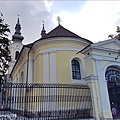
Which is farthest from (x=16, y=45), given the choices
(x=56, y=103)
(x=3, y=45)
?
(x=56, y=103)

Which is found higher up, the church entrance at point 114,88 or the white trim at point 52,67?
the white trim at point 52,67

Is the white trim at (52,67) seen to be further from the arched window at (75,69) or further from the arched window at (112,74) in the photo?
the arched window at (112,74)

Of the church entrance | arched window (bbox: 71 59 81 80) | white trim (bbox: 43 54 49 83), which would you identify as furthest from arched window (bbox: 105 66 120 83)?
white trim (bbox: 43 54 49 83)

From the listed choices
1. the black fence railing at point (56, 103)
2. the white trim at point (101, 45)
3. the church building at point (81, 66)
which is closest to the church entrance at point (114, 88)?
the church building at point (81, 66)

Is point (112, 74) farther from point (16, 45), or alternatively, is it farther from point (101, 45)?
point (16, 45)

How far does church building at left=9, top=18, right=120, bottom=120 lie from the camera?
10109mm

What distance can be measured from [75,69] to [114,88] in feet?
14.1

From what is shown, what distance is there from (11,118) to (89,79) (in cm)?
521

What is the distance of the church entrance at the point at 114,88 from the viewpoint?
408 inches

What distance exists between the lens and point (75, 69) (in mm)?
14320

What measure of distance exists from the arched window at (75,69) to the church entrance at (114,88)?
134 inches

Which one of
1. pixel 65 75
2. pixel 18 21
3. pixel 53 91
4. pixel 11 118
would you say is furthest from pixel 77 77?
pixel 18 21

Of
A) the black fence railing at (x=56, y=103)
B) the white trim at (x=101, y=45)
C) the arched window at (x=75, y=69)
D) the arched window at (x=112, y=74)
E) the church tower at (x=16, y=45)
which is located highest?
the church tower at (x=16, y=45)

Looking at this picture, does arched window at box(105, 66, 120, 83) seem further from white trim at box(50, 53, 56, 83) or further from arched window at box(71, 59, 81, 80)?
white trim at box(50, 53, 56, 83)
